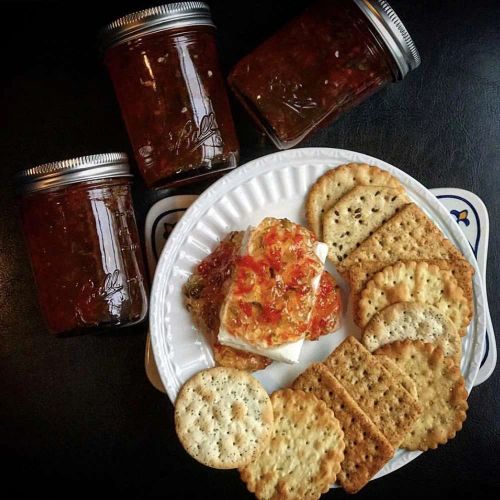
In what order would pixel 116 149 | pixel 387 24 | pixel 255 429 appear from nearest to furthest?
pixel 387 24 < pixel 255 429 < pixel 116 149

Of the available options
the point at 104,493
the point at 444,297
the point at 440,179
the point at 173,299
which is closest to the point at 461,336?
the point at 444,297

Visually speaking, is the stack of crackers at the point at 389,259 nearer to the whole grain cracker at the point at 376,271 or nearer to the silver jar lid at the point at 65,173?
the whole grain cracker at the point at 376,271

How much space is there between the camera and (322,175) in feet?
5.14

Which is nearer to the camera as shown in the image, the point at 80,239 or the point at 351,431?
the point at 80,239

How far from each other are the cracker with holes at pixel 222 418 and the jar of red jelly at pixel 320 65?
0.70 meters

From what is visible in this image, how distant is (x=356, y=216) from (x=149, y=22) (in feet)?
2.50

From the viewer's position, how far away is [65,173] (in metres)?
1.37

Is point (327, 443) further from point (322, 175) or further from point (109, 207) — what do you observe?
point (109, 207)

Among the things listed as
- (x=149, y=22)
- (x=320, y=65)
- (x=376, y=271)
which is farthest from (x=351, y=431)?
(x=149, y=22)

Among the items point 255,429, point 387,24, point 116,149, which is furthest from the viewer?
point 116,149

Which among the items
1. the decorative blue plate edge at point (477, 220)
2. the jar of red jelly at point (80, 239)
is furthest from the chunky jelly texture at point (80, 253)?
the decorative blue plate edge at point (477, 220)

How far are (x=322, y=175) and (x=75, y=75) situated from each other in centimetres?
79

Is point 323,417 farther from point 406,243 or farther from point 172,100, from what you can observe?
point 172,100

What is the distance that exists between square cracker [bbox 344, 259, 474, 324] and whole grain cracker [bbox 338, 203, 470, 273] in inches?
0.5
